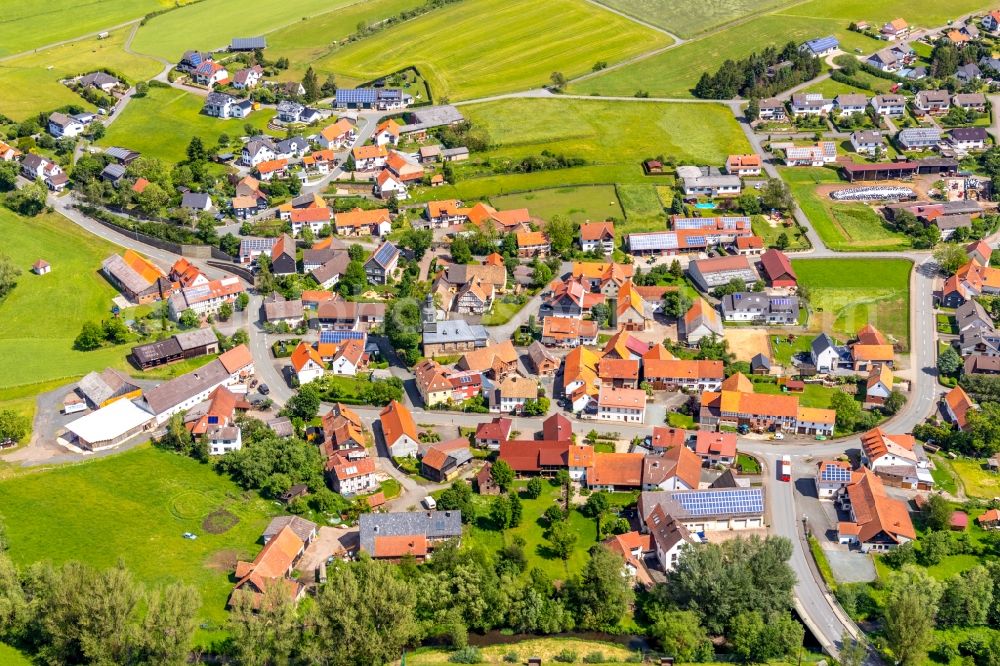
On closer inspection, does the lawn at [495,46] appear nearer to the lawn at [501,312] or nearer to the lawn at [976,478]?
the lawn at [501,312]

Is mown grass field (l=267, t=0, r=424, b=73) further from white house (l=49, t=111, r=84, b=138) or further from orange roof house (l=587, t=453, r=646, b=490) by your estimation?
orange roof house (l=587, t=453, r=646, b=490)

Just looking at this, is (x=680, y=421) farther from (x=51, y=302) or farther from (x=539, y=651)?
(x=51, y=302)

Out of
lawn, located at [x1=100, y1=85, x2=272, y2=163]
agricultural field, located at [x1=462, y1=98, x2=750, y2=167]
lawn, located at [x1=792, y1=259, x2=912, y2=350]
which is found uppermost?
lawn, located at [x1=100, y1=85, x2=272, y2=163]

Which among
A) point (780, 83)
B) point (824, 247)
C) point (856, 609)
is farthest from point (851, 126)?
point (856, 609)

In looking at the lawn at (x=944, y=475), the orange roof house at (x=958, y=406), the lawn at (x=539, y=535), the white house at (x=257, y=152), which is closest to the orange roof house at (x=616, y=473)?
the lawn at (x=539, y=535)

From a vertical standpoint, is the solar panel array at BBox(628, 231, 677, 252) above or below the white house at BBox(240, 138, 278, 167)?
below

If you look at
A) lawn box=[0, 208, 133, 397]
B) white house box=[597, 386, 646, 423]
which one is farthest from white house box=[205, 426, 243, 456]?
white house box=[597, 386, 646, 423]
